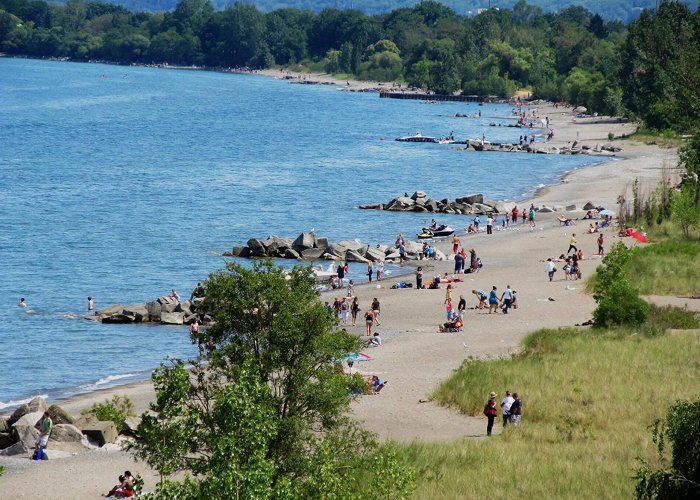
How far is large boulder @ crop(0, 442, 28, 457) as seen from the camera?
30.3 metres

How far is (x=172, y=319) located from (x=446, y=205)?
3399 cm

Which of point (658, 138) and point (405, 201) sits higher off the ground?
point (658, 138)

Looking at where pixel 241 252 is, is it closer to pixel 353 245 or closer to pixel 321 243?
pixel 321 243

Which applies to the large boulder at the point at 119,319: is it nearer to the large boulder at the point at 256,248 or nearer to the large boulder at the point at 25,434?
the large boulder at the point at 256,248

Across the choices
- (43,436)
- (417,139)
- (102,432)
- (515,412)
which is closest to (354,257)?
(515,412)

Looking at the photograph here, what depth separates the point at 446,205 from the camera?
78375mm

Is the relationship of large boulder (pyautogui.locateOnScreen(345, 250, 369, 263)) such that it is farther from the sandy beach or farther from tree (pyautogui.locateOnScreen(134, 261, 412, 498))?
tree (pyautogui.locateOnScreen(134, 261, 412, 498))

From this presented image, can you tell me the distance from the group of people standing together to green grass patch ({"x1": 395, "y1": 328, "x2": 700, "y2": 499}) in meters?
0.41

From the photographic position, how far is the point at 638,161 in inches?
3964

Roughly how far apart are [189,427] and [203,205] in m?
62.2

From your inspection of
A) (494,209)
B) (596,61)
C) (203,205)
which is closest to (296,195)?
(203,205)

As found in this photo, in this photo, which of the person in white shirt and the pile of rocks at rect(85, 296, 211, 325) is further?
the pile of rocks at rect(85, 296, 211, 325)

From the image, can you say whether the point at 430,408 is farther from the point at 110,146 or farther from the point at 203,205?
the point at 110,146

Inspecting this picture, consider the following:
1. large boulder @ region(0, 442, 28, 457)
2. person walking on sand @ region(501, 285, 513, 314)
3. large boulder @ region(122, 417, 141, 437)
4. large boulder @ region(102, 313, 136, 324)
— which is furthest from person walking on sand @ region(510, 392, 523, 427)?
large boulder @ region(102, 313, 136, 324)
